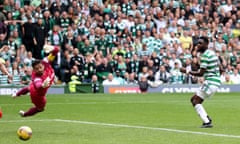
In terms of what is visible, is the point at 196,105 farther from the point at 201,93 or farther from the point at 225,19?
the point at 225,19

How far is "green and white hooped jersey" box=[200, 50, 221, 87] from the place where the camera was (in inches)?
658

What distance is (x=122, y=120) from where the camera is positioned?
1906cm

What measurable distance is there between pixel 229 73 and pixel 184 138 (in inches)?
808

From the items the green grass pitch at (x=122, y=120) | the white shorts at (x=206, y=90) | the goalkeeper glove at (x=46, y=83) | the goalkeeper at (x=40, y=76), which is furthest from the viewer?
the white shorts at (x=206, y=90)

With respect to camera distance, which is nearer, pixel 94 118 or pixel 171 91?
pixel 94 118


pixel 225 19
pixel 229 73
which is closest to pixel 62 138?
pixel 229 73

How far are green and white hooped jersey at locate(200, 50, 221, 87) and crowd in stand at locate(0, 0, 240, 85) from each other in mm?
15034

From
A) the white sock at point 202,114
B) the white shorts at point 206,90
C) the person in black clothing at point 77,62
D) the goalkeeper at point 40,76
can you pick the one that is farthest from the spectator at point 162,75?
the goalkeeper at point 40,76

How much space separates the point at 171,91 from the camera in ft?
109

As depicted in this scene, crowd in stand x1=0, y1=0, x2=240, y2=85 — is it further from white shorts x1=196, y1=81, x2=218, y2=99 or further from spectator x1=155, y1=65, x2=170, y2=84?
white shorts x1=196, y1=81, x2=218, y2=99

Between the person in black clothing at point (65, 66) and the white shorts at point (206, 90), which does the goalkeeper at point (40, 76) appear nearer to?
the white shorts at point (206, 90)

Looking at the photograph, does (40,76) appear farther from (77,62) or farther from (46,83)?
(77,62)

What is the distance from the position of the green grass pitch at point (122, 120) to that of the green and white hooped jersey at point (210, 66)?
108 cm

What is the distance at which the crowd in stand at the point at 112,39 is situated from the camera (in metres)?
31.6
